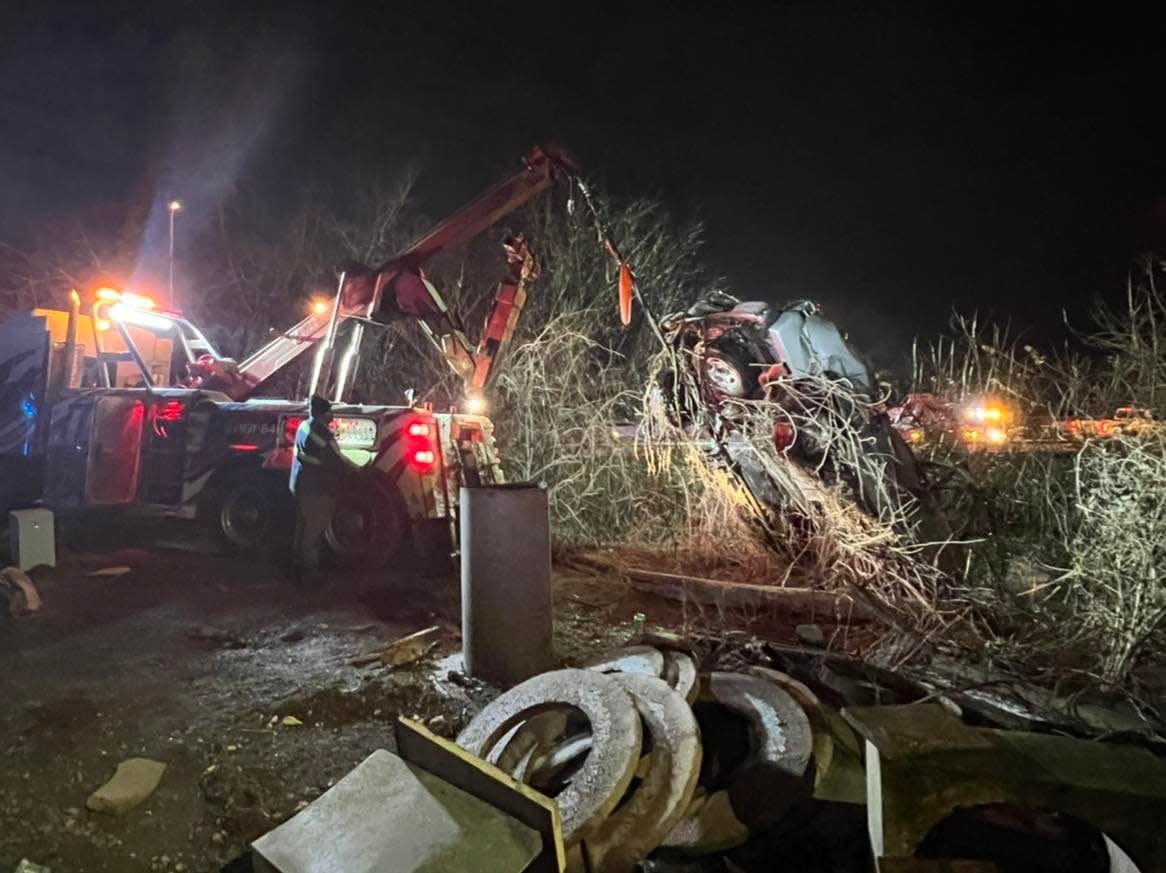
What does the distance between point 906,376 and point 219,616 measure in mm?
7312

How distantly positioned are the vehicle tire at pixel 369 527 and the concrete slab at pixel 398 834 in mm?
4305

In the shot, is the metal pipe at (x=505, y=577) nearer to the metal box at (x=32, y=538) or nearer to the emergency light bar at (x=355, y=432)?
the emergency light bar at (x=355, y=432)

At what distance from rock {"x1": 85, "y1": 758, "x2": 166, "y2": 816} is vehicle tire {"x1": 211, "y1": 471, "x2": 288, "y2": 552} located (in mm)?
3969

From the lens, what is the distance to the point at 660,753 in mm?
3092

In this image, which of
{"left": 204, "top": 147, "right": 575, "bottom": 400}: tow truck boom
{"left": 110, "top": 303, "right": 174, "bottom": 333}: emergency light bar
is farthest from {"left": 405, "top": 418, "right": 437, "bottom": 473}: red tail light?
{"left": 110, "top": 303, "right": 174, "bottom": 333}: emergency light bar

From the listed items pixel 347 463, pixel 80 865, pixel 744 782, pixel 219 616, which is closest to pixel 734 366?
pixel 347 463

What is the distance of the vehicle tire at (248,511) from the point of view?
7.32 metres

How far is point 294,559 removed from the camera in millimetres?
6457

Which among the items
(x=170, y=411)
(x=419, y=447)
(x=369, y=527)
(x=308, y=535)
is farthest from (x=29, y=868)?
(x=170, y=411)

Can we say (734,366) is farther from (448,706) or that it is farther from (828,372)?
(448,706)

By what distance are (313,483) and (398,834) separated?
427 centimetres

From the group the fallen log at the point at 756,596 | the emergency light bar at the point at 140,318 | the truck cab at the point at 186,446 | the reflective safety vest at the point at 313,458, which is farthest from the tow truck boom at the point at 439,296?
the fallen log at the point at 756,596

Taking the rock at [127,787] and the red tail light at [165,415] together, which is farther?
the red tail light at [165,415]

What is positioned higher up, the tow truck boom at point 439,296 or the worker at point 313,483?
the tow truck boom at point 439,296
